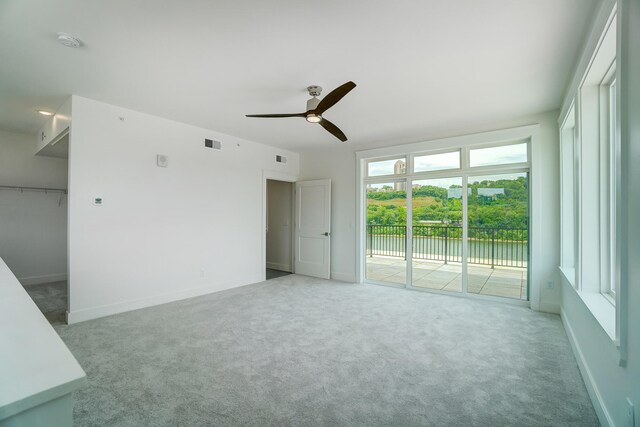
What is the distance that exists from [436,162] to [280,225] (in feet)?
12.1

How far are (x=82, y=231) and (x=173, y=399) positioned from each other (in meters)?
2.57

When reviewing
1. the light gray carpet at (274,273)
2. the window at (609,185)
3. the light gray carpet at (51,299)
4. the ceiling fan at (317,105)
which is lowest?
the light gray carpet at (274,273)

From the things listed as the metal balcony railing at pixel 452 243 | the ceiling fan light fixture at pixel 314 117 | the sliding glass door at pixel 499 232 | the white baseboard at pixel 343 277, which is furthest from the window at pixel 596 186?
the white baseboard at pixel 343 277

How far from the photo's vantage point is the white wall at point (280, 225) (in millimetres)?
6758

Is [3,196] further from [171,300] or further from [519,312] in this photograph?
[519,312]

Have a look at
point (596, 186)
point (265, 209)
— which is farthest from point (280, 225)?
point (596, 186)

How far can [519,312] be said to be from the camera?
389 centimetres

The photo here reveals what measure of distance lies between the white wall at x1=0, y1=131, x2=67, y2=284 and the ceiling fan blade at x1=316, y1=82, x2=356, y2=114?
18.5ft

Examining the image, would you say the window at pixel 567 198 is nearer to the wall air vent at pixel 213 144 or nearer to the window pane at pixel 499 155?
the window pane at pixel 499 155

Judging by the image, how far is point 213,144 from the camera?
16.0 feet

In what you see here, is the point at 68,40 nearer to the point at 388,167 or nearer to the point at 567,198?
the point at 388,167

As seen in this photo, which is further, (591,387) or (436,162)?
(436,162)

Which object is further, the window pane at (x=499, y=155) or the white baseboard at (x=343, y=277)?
the white baseboard at (x=343, y=277)

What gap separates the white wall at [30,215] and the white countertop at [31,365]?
5.79m
